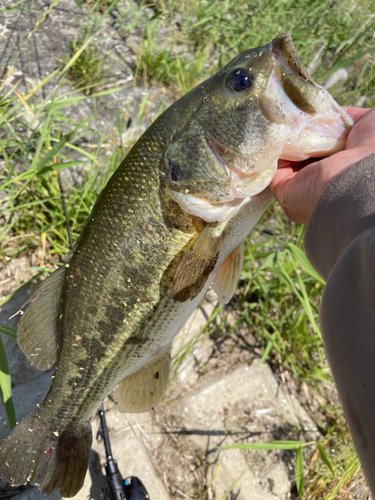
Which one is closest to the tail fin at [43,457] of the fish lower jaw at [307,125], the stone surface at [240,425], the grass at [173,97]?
the grass at [173,97]

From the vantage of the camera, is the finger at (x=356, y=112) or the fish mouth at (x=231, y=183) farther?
the finger at (x=356, y=112)

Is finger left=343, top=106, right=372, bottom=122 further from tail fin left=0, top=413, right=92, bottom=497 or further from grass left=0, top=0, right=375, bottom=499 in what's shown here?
tail fin left=0, top=413, right=92, bottom=497

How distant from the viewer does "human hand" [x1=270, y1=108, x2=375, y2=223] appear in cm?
139

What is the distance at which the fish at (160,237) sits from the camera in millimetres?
1430

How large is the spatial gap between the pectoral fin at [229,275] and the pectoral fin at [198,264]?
0.17m

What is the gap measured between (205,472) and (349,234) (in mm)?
1845

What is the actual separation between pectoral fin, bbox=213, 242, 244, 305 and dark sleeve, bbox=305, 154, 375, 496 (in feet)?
1.43

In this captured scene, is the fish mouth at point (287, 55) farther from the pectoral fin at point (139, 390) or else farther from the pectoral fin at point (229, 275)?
the pectoral fin at point (139, 390)

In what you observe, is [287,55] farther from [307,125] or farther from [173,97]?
[173,97]

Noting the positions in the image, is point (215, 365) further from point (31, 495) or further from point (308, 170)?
point (308, 170)

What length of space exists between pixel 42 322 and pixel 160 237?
2.15ft

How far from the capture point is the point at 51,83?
11.0 feet

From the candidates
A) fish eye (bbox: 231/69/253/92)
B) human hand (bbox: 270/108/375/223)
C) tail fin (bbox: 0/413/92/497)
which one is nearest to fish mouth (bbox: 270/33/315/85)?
fish eye (bbox: 231/69/253/92)

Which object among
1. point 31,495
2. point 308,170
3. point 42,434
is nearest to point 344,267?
point 308,170
